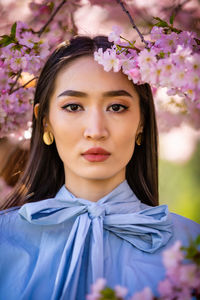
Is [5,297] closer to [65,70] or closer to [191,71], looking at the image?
[65,70]

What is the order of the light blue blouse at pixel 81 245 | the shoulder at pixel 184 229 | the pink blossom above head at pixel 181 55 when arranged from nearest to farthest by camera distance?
1. the pink blossom above head at pixel 181 55
2. the light blue blouse at pixel 81 245
3. the shoulder at pixel 184 229

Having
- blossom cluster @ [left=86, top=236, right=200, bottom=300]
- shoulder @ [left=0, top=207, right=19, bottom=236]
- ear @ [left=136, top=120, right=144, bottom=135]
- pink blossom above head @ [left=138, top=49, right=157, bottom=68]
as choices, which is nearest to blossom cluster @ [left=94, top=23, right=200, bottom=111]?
pink blossom above head @ [left=138, top=49, right=157, bottom=68]

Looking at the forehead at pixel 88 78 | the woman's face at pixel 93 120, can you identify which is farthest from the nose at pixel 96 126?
the forehead at pixel 88 78

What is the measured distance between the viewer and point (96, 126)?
197 centimetres

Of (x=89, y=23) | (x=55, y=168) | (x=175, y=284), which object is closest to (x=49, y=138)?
Answer: (x=55, y=168)

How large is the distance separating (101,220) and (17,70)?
93cm

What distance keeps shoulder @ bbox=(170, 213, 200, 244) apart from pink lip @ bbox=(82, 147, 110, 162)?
437mm

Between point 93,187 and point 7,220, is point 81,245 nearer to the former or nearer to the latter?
point 93,187

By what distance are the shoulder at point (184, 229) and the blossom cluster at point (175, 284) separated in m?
0.59

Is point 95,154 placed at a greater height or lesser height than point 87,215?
greater

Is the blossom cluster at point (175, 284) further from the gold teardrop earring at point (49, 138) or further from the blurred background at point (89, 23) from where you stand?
the blurred background at point (89, 23)

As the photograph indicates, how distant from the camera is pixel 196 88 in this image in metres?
1.82

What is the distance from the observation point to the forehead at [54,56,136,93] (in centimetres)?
204

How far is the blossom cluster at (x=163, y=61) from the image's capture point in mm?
1804
